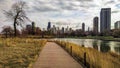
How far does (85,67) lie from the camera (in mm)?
13102

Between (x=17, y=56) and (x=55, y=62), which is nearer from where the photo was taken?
(x=55, y=62)

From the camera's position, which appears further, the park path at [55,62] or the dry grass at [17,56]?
the dry grass at [17,56]

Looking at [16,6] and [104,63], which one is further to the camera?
[16,6]

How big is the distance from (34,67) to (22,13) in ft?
188

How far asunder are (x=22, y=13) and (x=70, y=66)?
5712 cm

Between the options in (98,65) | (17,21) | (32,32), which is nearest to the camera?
(98,65)

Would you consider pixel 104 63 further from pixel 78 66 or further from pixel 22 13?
pixel 22 13

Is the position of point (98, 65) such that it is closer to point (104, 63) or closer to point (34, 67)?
point (104, 63)

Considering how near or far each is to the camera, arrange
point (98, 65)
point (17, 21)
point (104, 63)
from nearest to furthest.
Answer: point (104, 63) → point (98, 65) → point (17, 21)

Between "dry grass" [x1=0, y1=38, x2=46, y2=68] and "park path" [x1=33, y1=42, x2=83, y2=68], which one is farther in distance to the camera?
"dry grass" [x1=0, y1=38, x2=46, y2=68]

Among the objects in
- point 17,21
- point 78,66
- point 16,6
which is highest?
point 16,6

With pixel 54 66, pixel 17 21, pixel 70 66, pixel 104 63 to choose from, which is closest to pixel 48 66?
pixel 54 66

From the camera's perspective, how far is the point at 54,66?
13422mm

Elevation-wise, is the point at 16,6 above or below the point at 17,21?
above
